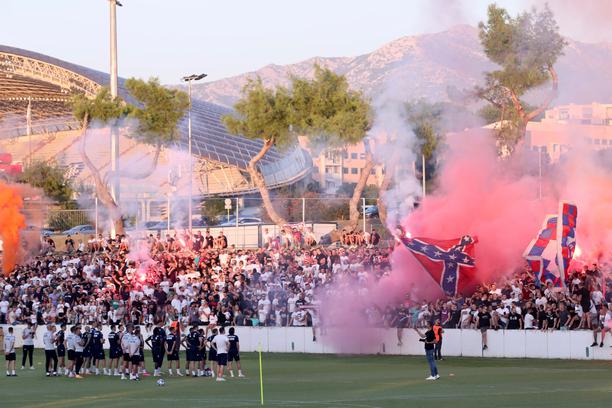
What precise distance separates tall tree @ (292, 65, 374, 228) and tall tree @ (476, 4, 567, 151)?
240 inches

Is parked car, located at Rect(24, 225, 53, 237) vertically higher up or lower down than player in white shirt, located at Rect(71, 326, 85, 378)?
higher up

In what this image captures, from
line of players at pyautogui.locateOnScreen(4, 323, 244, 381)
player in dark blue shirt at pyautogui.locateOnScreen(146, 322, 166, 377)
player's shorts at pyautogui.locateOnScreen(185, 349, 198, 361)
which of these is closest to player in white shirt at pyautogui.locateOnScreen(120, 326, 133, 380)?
line of players at pyautogui.locateOnScreen(4, 323, 244, 381)

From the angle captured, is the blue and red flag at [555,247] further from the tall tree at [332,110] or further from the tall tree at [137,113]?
the tall tree at [137,113]

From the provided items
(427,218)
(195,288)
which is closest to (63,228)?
(195,288)

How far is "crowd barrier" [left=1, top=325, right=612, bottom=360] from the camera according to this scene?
37.3 meters

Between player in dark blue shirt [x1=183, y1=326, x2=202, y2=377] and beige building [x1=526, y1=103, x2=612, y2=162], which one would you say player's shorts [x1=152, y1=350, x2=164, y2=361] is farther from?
beige building [x1=526, y1=103, x2=612, y2=162]

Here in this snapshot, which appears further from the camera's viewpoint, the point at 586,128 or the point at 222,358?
the point at 586,128

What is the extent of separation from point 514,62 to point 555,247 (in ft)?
44.2

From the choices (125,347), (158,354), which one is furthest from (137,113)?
(158,354)

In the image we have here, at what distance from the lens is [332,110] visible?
2251 inches

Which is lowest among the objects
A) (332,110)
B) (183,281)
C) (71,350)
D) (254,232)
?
(71,350)

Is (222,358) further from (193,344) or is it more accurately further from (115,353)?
(115,353)

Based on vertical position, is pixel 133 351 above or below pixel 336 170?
below

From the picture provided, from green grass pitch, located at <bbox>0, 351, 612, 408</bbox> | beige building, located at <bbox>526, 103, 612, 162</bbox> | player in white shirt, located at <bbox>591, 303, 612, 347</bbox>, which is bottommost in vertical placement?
green grass pitch, located at <bbox>0, 351, 612, 408</bbox>
